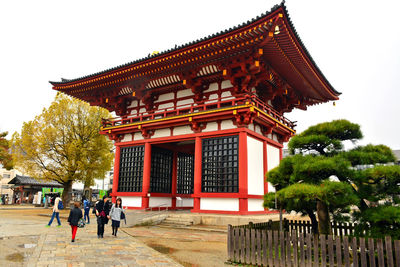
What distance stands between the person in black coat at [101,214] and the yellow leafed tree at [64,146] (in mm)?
17259

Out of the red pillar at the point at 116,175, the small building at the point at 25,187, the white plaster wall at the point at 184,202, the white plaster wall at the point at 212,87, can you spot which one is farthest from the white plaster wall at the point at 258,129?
the small building at the point at 25,187

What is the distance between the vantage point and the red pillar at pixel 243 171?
16016mm

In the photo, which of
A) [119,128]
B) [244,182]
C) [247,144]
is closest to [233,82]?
[247,144]

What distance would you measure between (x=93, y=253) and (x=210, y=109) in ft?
37.9

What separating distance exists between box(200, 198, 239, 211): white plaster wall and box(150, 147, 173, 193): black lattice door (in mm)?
5189

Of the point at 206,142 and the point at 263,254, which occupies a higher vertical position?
the point at 206,142

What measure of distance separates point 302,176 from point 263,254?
2.35 meters

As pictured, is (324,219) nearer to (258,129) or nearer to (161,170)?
(258,129)

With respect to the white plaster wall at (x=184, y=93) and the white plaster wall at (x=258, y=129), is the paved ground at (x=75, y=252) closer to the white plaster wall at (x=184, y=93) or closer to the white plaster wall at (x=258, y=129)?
the white plaster wall at (x=258, y=129)

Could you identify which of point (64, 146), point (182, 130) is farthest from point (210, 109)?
point (64, 146)

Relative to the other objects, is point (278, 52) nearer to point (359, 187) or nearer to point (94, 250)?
point (359, 187)

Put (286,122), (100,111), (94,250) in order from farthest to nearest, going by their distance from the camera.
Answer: (100,111), (286,122), (94,250)

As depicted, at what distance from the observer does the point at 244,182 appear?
16156 millimetres

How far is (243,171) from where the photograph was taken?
53.5 ft
